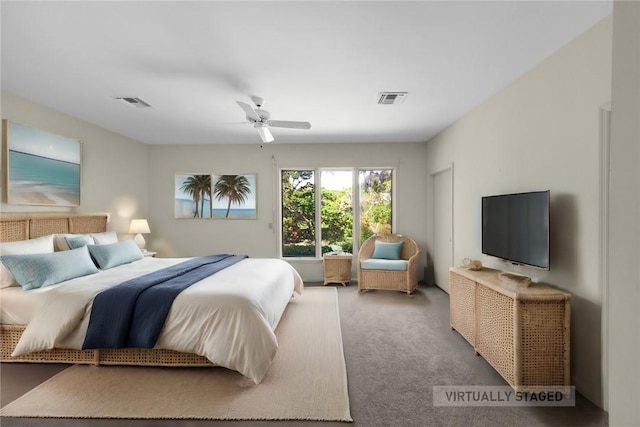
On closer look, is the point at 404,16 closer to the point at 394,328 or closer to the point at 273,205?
the point at 394,328

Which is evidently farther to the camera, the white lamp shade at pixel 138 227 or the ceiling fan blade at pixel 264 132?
the white lamp shade at pixel 138 227

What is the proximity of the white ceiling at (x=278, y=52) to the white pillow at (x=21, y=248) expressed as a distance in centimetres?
156

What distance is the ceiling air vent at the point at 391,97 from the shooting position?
11.8 ft

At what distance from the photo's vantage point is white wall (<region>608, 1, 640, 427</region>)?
591mm

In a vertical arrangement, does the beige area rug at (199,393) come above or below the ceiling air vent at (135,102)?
below

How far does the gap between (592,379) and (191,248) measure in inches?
229

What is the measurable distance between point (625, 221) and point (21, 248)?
14.6ft

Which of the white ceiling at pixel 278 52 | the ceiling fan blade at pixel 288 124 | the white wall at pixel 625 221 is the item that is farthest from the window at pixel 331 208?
the white wall at pixel 625 221

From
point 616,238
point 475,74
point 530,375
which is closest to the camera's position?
point 616,238

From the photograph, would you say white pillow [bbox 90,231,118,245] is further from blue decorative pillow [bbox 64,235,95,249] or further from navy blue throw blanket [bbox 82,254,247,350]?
navy blue throw blanket [bbox 82,254,247,350]

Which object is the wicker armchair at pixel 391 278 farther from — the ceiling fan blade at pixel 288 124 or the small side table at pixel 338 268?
the ceiling fan blade at pixel 288 124

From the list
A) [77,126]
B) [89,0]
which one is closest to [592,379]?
[89,0]

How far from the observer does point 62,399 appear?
2385mm

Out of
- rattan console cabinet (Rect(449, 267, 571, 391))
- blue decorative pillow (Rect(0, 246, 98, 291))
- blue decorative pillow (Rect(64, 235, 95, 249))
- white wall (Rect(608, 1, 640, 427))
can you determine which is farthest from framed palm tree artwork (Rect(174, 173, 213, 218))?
white wall (Rect(608, 1, 640, 427))
